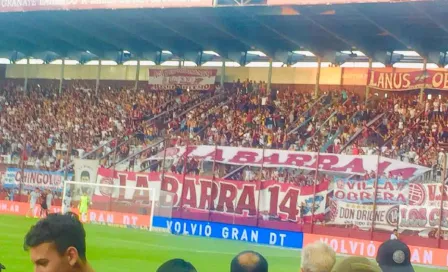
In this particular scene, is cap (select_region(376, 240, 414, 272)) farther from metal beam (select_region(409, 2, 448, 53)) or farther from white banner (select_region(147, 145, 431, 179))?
metal beam (select_region(409, 2, 448, 53))

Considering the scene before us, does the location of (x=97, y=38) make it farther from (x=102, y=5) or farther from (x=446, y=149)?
(x=446, y=149)

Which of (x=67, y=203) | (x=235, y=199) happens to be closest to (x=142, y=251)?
(x=235, y=199)

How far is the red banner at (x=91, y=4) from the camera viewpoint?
36.9 metres

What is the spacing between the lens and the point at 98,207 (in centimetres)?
3600

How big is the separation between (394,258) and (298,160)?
2940 centimetres

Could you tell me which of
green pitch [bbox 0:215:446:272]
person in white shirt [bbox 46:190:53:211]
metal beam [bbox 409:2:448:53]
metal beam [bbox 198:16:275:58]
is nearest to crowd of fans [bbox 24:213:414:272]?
green pitch [bbox 0:215:446:272]

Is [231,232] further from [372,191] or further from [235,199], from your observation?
[372,191]

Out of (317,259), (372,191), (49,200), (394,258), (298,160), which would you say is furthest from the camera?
(49,200)

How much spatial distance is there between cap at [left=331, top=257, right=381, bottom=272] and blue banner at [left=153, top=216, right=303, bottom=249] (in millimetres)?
26919

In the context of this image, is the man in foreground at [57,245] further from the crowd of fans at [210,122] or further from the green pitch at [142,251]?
the crowd of fans at [210,122]

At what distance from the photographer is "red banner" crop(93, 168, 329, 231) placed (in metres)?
32.6

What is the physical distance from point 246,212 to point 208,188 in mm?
1846

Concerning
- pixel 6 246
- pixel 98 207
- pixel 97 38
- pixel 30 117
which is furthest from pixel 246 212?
pixel 30 117

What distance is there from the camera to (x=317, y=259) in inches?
211
